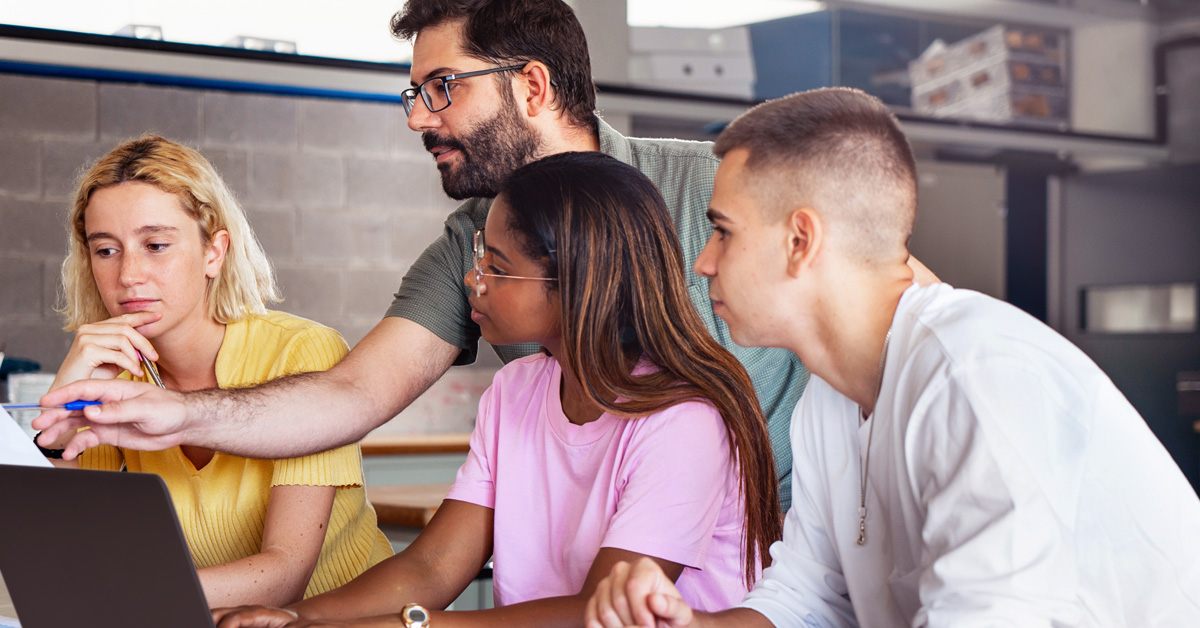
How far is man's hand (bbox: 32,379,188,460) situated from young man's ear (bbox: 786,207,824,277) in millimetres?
679

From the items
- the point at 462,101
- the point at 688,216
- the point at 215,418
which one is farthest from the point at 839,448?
the point at 462,101

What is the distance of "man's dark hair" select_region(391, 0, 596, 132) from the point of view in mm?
1597

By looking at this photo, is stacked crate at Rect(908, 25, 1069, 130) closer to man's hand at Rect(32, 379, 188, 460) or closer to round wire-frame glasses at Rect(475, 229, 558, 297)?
round wire-frame glasses at Rect(475, 229, 558, 297)

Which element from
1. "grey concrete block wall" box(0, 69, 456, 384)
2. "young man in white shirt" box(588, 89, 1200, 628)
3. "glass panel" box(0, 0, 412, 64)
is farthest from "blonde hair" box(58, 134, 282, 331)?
"glass panel" box(0, 0, 412, 64)

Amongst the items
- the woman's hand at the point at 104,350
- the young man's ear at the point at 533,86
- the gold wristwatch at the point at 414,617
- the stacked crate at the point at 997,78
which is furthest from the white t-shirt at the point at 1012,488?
the stacked crate at the point at 997,78

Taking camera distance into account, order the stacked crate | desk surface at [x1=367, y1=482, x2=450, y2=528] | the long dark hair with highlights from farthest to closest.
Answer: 1. the stacked crate
2. desk surface at [x1=367, y1=482, x2=450, y2=528]
3. the long dark hair with highlights

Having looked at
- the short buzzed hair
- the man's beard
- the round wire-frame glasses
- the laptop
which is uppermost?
the man's beard

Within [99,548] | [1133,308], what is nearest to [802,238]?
[99,548]

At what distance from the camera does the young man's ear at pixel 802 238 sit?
0.95 m

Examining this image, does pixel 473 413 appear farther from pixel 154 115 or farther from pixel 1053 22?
pixel 1053 22

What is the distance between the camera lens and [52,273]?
10.4 feet

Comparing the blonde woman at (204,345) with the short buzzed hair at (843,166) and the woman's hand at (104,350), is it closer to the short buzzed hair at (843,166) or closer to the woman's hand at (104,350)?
the woman's hand at (104,350)

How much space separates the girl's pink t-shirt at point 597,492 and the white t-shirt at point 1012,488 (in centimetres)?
21

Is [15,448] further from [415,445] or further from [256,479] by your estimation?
[415,445]
